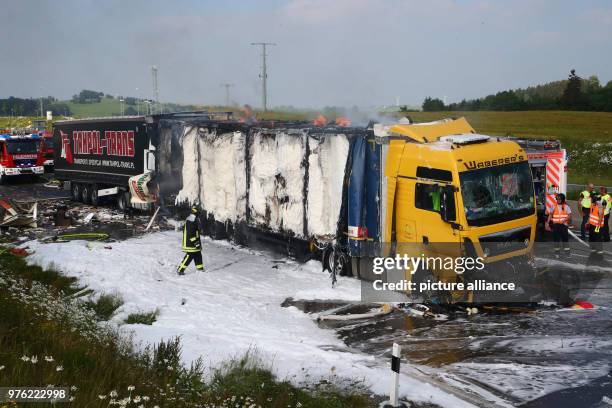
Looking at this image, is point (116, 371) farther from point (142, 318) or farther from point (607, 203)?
point (607, 203)

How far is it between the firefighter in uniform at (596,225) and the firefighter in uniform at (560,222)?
3.01 ft

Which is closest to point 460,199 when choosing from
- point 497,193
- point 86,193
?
point 497,193

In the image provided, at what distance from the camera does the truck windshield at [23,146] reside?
34812mm

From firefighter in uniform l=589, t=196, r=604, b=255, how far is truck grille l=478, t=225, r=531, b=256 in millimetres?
5554

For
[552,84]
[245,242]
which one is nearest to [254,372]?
[245,242]

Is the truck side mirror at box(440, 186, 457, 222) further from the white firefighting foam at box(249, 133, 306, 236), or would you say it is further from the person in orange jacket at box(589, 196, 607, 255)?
the person in orange jacket at box(589, 196, 607, 255)

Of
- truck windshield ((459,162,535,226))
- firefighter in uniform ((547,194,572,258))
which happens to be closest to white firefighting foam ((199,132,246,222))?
truck windshield ((459,162,535,226))

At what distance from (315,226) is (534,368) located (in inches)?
259

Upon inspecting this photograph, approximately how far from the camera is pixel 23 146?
35.2m

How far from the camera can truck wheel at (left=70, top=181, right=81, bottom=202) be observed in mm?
27245

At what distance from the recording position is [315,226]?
47.9 ft

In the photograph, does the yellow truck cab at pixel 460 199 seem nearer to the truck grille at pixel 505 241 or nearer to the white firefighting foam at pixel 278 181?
the truck grille at pixel 505 241

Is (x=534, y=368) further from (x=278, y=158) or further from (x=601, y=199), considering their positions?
(x=601, y=199)

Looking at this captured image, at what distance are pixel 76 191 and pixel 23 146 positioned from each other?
986cm
